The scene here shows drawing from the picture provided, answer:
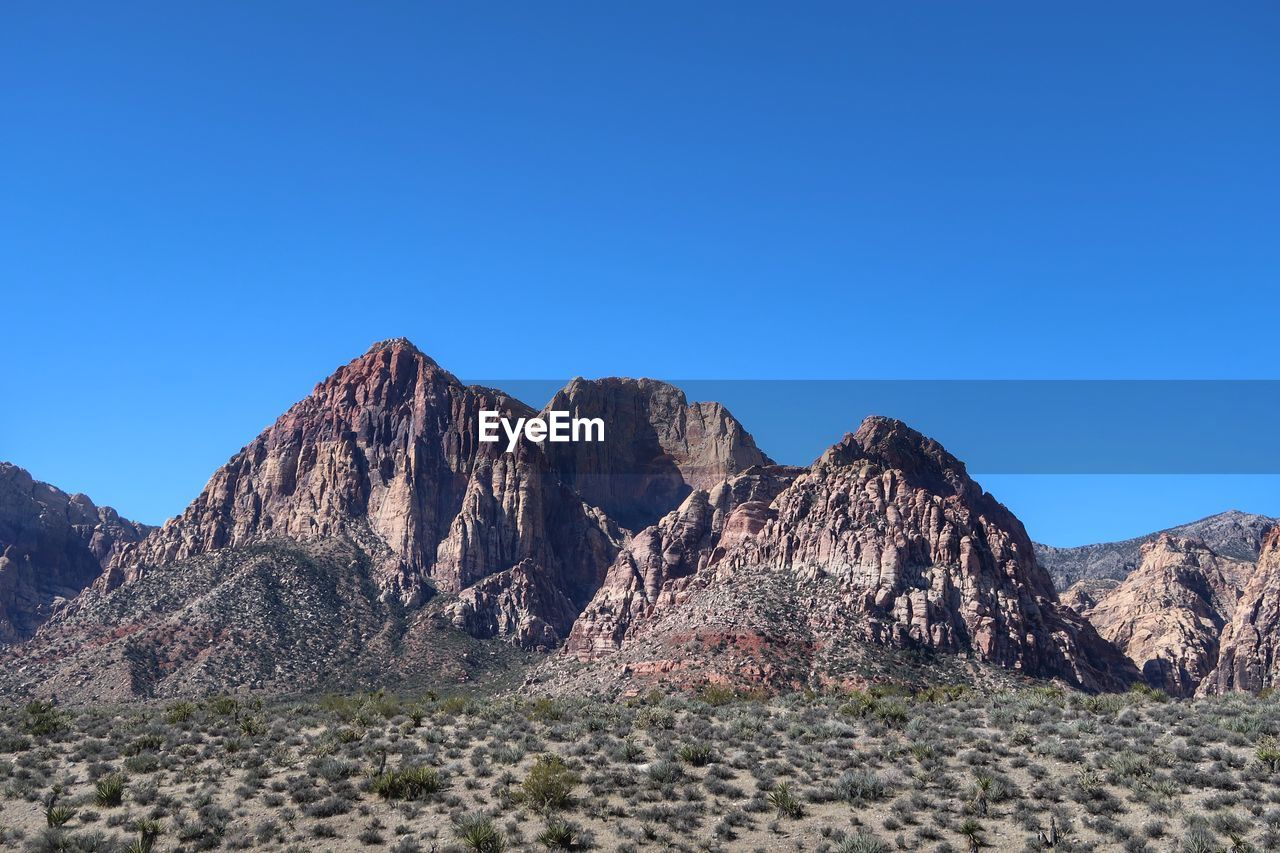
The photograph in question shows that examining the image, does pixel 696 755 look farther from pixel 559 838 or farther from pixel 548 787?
pixel 559 838

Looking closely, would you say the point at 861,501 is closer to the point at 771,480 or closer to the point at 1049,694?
the point at 771,480

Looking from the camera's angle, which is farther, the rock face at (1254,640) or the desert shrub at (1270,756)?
the rock face at (1254,640)

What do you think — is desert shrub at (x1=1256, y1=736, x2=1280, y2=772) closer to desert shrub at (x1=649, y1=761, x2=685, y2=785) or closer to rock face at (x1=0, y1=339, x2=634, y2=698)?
desert shrub at (x1=649, y1=761, x2=685, y2=785)

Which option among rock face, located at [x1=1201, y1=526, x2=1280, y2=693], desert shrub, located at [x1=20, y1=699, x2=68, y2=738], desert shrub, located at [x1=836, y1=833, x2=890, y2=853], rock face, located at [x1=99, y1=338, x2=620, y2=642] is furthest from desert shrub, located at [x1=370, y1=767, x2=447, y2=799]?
rock face, located at [x1=1201, y1=526, x2=1280, y2=693]

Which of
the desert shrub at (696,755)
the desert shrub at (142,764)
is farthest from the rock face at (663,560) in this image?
the desert shrub at (142,764)

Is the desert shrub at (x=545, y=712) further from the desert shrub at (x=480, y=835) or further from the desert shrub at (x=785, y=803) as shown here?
the desert shrub at (x=480, y=835)

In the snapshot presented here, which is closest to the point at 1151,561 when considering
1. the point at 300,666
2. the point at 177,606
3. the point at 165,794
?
the point at 300,666

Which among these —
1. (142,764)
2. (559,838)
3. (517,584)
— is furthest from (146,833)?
(517,584)
